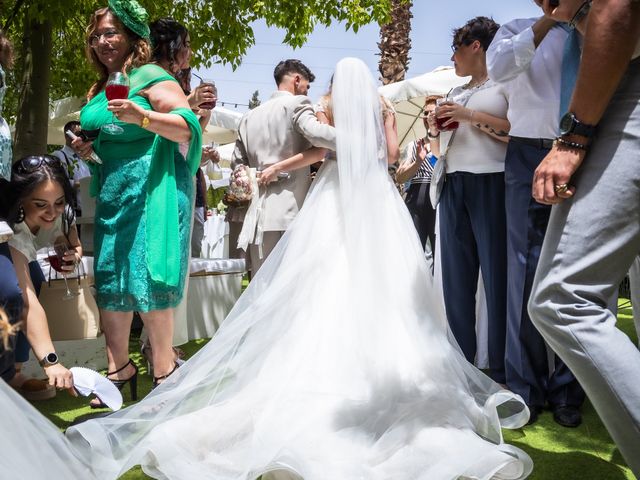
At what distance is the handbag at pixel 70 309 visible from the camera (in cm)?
376

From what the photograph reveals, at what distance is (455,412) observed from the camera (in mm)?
2559

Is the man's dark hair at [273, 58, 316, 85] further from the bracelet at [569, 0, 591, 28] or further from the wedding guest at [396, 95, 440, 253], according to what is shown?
the bracelet at [569, 0, 591, 28]

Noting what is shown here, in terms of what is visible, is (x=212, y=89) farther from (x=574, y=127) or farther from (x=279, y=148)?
(x=574, y=127)

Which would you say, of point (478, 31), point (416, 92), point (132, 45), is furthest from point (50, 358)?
point (416, 92)

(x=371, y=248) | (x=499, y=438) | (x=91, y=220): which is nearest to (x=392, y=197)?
(x=371, y=248)

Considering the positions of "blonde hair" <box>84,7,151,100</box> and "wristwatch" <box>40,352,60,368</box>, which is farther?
"blonde hair" <box>84,7,151,100</box>

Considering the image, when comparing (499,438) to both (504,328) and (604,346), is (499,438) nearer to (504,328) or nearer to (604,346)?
(604,346)

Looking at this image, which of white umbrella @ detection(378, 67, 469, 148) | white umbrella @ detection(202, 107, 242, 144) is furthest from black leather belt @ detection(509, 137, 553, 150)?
white umbrella @ detection(202, 107, 242, 144)

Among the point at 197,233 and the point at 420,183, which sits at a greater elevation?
the point at 420,183

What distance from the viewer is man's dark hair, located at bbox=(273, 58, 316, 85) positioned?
483 centimetres

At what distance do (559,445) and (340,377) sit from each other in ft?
3.44

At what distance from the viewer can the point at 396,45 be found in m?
15.9

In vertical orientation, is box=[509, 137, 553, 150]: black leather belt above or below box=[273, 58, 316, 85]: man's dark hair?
below

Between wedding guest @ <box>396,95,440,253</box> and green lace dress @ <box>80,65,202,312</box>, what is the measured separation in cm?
350
